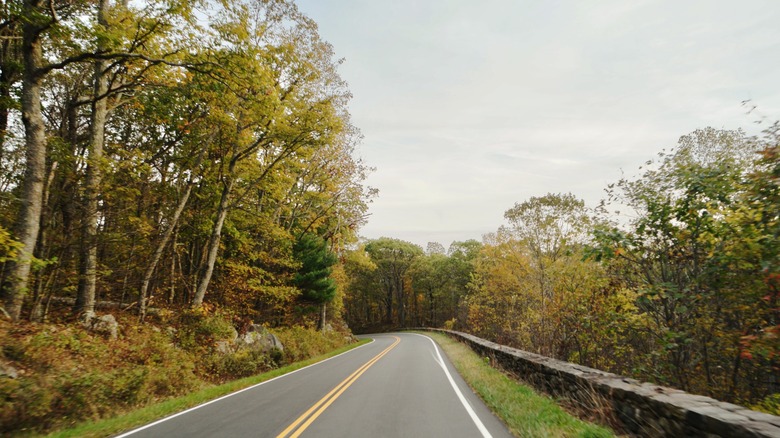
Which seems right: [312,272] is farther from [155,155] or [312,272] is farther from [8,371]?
[8,371]

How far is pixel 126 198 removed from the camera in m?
11.4

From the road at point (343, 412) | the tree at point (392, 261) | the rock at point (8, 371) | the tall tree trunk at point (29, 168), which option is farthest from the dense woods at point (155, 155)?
the tree at point (392, 261)

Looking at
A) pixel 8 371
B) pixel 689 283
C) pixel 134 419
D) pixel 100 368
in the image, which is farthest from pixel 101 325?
pixel 689 283

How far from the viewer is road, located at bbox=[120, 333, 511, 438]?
17.7ft

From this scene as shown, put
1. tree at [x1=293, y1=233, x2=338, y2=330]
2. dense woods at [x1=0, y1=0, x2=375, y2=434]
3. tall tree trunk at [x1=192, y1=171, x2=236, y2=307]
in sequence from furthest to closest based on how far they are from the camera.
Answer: tree at [x1=293, y1=233, x2=338, y2=330] → tall tree trunk at [x1=192, y1=171, x2=236, y2=307] → dense woods at [x1=0, y1=0, x2=375, y2=434]

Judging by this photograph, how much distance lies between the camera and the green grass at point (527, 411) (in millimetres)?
5023

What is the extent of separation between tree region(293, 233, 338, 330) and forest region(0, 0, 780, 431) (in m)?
3.27

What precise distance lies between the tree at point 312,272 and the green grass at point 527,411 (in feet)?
53.1

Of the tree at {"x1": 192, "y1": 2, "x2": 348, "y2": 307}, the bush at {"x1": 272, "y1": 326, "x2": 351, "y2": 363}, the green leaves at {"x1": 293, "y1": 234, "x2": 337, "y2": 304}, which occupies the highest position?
the tree at {"x1": 192, "y1": 2, "x2": 348, "y2": 307}

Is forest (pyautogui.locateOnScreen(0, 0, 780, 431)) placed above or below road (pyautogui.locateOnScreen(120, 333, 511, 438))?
above

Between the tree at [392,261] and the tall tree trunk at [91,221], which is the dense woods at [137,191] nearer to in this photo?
the tall tree trunk at [91,221]

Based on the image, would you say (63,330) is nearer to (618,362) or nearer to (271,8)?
(271,8)

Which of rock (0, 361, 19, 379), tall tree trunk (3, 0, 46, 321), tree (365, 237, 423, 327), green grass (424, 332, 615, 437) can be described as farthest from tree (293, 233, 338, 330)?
tree (365, 237, 423, 327)

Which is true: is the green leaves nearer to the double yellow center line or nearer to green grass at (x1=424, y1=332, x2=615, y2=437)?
the double yellow center line
